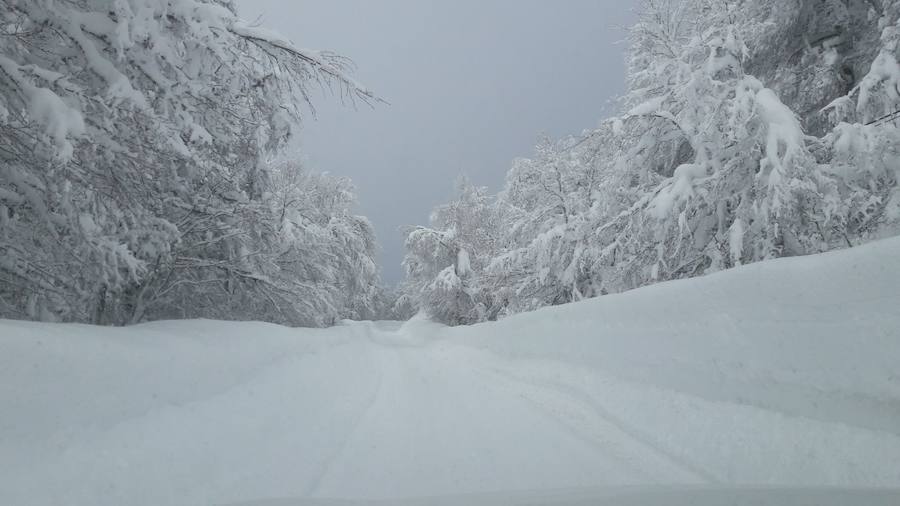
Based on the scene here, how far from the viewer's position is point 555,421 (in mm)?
4133

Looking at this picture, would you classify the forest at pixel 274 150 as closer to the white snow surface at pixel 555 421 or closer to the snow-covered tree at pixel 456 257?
the white snow surface at pixel 555 421

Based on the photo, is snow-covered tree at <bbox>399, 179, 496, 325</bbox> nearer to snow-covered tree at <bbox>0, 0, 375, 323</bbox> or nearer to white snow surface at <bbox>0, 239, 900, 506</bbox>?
white snow surface at <bbox>0, 239, 900, 506</bbox>

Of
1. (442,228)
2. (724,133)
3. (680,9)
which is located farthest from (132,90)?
(442,228)

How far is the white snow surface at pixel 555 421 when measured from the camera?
7.70 feet

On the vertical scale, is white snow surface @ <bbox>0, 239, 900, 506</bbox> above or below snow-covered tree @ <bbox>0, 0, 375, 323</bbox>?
below

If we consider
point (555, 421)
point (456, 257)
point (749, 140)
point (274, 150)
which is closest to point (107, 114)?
point (274, 150)

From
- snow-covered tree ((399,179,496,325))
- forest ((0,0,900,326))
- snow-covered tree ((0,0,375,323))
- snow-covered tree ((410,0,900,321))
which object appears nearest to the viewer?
snow-covered tree ((0,0,375,323))

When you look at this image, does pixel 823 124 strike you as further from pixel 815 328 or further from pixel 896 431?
pixel 896 431

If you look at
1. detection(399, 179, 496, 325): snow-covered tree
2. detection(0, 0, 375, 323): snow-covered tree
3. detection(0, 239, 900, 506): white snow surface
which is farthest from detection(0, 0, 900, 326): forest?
detection(399, 179, 496, 325): snow-covered tree

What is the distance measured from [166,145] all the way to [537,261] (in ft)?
37.6

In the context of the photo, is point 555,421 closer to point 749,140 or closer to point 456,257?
point 749,140

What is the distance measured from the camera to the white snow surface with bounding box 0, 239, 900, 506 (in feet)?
7.70

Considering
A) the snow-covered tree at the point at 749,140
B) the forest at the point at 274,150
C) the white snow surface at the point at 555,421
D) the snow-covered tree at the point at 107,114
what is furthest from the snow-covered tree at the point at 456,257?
the snow-covered tree at the point at 107,114

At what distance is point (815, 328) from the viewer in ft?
9.28
